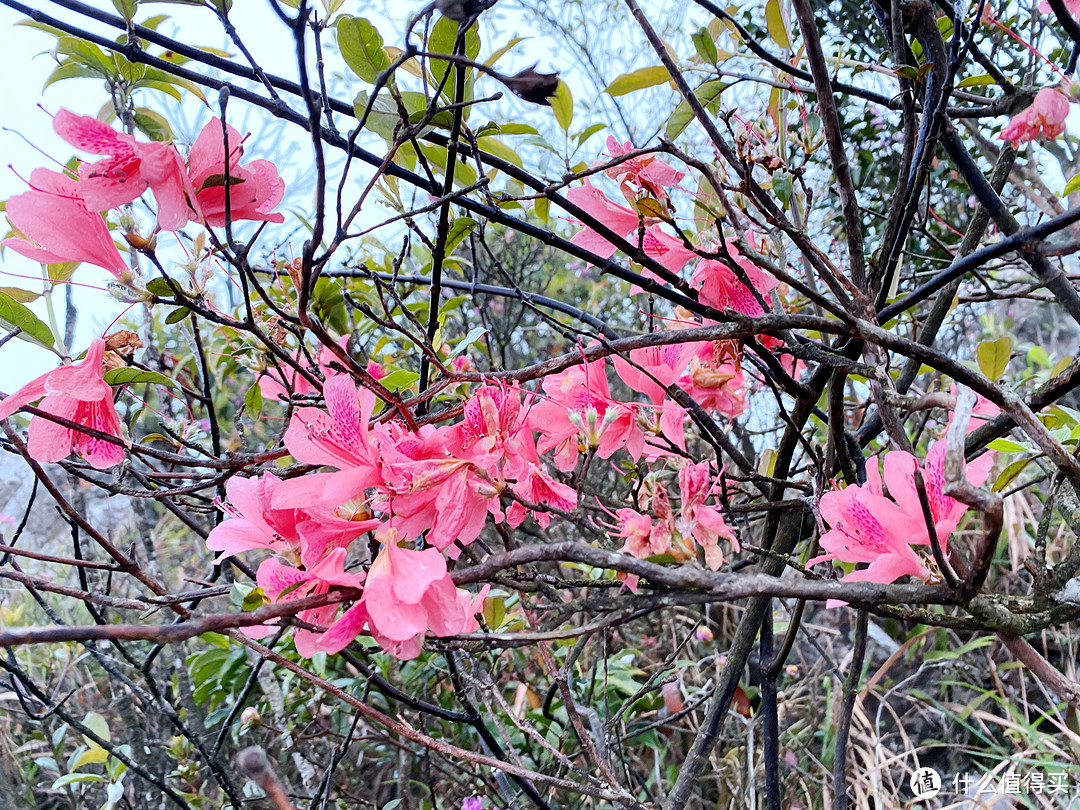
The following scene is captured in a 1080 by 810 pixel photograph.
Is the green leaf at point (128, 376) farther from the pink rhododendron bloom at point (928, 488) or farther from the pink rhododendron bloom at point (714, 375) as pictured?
the pink rhododendron bloom at point (928, 488)

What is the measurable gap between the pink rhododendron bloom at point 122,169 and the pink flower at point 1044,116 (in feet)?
2.54

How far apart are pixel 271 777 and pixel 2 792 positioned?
1790 mm

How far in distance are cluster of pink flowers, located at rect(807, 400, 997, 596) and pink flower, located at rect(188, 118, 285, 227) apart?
1.49ft

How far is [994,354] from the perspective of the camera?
1.88ft

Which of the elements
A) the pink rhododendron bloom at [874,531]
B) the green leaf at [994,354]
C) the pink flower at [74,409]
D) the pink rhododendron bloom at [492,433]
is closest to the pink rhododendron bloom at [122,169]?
the pink flower at [74,409]

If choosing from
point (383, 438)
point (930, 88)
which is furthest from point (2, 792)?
point (930, 88)

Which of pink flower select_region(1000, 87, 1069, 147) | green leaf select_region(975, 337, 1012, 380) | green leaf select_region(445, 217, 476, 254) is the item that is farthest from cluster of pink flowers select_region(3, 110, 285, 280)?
pink flower select_region(1000, 87, 1069, 147)

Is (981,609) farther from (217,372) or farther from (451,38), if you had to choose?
(217,372)

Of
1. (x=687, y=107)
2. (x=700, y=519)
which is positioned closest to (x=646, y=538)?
(x=700, y=519)

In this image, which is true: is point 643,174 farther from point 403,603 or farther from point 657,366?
point 403,603

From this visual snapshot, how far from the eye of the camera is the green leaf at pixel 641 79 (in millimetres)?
607

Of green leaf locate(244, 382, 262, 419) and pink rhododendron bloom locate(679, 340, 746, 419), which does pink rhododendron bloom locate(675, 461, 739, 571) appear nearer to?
pink rhododendron bloom locate(679, 340, 746, 419)

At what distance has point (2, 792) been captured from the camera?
4.78 feet

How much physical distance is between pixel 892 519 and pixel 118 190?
1.76 ft
